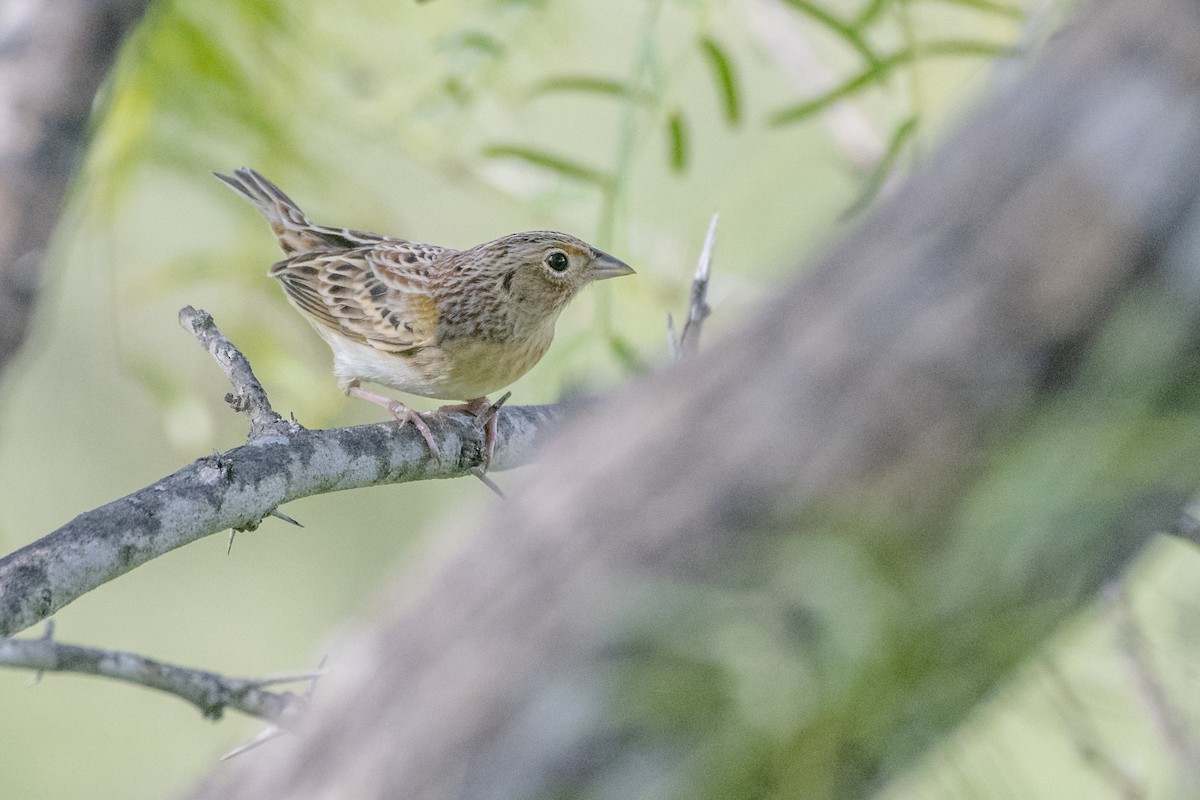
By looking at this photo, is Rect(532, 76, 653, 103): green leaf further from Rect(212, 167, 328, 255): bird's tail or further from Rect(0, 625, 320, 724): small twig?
Rect(0, 625, 320, 724): small twig

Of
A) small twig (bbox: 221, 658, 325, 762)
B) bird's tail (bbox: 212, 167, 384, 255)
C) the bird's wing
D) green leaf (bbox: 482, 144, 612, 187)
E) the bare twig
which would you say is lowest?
the bare twig

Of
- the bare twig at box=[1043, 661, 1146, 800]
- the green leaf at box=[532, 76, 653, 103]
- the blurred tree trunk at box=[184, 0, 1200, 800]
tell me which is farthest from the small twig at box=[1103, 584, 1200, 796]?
the green leaf at box=[532, 76, 653, 103]

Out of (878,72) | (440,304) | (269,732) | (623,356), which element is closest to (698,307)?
(623,356)

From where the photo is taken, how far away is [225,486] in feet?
8.66

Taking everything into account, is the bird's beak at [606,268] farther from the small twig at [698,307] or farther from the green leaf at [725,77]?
the small twig at [698,307]

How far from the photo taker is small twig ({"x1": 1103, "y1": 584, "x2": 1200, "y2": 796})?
5.55 feet

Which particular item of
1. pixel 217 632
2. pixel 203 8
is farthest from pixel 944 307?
pixel 217 632

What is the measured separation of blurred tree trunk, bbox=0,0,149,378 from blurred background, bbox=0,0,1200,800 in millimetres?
144

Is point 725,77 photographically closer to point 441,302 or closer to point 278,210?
point 441,302

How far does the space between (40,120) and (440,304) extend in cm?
160

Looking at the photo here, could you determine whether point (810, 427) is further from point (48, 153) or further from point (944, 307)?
point (48, 153)

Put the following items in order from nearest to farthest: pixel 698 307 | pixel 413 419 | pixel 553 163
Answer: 1. pixel 698 307
2. pixel 413 419
3. pixel 553 163

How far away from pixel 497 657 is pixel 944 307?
0.66 metres

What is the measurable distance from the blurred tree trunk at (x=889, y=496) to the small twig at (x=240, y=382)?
1654 millimetres
